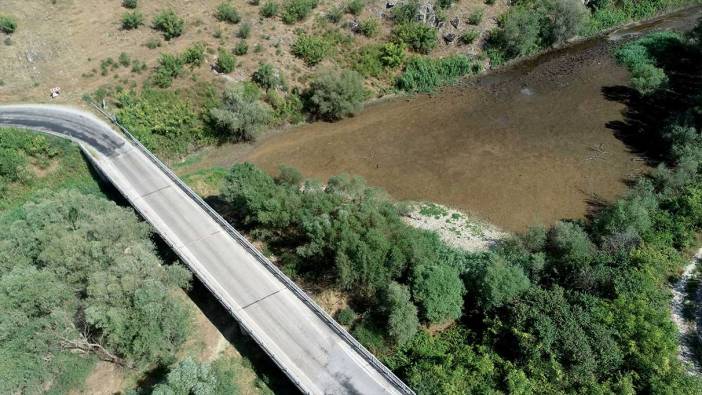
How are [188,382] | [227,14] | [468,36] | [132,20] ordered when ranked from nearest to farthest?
[188,382] → [132,20] → [227,14] → [468,36]

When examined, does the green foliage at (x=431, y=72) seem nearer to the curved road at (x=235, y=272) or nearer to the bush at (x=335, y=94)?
the bush at (x=335, y=94)

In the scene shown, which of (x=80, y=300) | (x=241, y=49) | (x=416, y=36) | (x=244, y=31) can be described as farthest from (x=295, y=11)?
(x=80, y=300)

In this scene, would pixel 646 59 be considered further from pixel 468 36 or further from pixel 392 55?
pixel 392 55

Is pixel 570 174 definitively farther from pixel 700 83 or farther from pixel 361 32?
pixel 361 32

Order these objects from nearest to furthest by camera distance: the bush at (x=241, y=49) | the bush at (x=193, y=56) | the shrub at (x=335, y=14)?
the bush at (x=193, y=56) < the bush at (x=241, y=49) < the shrub at (x=335, y=14)

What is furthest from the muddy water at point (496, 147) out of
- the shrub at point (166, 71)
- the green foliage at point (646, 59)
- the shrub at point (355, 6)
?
the shrub at point (355, 6)

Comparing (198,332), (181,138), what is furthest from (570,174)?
(181,138)
